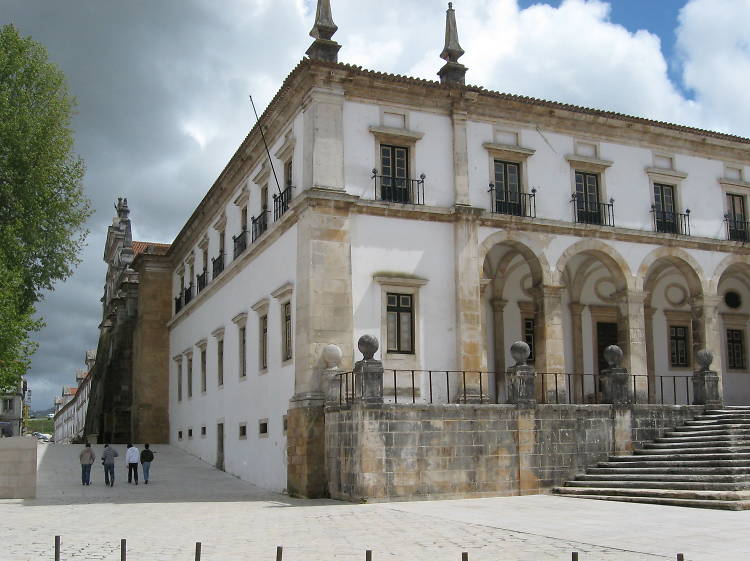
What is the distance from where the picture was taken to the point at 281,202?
2277cm

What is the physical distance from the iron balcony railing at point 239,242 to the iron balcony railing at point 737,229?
14585 millimetres

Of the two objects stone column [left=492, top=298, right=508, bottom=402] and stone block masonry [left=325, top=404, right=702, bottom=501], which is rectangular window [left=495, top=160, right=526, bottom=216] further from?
stone block masonry [left=325, top=404, right=702, bottom=501]

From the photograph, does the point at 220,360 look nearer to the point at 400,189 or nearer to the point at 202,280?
the point at 202,280

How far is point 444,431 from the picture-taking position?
18328 mm

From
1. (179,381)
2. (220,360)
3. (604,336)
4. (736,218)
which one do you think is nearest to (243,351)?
(220,360)

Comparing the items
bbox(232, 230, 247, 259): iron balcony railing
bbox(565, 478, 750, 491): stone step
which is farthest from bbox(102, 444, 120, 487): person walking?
bbox(565, 478, 750, 491): stone step

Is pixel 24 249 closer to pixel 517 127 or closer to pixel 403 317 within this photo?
pixel 403 317

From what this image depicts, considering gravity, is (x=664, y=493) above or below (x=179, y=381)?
below

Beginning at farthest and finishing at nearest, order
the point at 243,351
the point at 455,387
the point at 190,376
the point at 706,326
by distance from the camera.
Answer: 1. the point at 190,376
2. the point at 243,351
3. the point at 706,326
4. the point at 455,387

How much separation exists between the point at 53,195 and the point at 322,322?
46.4 feet

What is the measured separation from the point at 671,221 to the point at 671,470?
9247 millimetres

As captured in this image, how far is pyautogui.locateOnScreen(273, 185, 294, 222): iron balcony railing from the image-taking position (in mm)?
22156

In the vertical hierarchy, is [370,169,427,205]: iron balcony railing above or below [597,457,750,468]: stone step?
above

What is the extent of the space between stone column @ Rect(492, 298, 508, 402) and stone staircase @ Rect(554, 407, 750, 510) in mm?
5045
